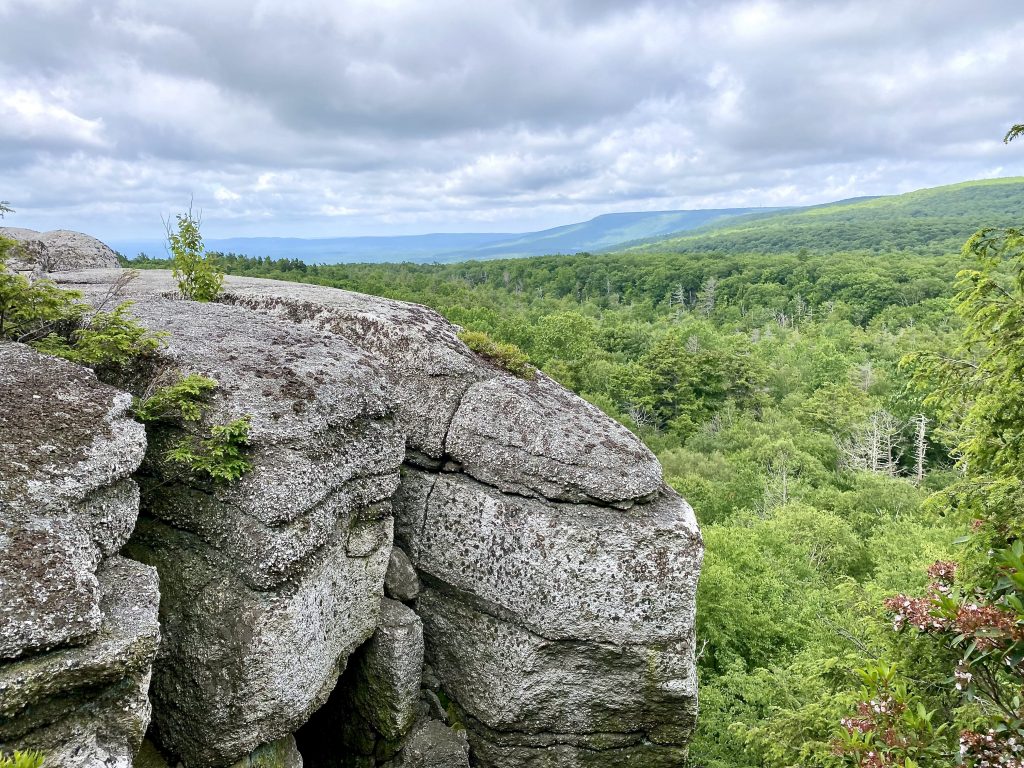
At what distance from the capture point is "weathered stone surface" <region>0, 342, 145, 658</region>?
18.2 ft

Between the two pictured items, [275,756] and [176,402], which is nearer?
[176,402]

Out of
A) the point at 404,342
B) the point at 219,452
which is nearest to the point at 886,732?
the point at 219,452

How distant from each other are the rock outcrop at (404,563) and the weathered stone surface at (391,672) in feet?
0.12

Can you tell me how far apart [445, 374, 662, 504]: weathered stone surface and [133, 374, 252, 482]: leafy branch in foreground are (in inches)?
151

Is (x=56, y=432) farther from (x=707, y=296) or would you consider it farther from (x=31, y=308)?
(x=707, y=296)

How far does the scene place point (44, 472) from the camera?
255 inches

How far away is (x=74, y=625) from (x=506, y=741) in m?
7.48

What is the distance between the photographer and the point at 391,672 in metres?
10.5

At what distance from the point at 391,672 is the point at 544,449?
14.7ft

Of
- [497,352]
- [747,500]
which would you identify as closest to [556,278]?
[747,500]

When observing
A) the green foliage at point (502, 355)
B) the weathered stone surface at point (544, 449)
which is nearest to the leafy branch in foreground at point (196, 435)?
the weathered stone surface at point (544, 449)

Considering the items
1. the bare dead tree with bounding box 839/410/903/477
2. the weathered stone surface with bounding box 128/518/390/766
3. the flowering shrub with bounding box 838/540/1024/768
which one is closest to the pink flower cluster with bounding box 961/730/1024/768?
the flowering shrub with bounding box 838/540/1024/768

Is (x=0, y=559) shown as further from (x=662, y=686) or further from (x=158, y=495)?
(x=662, y=686)

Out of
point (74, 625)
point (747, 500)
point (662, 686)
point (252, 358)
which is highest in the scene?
point (252, 358)
